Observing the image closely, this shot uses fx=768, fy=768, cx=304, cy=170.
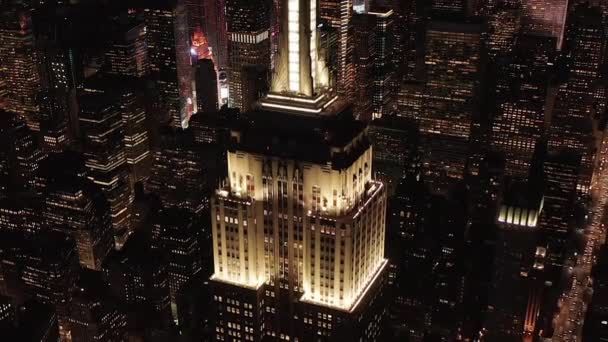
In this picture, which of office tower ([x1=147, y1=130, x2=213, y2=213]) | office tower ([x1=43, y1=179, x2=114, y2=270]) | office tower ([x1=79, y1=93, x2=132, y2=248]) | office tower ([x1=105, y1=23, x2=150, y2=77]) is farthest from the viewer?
office tower ([x1=105, y1=23, x2=150, y2=77])

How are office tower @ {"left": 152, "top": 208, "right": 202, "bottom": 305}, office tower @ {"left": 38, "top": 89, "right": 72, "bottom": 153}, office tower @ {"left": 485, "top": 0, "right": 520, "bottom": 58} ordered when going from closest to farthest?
office tower @ {"left": 152, "top": 208, "right": 202, "bottom": 305} < office tower @ {"left": 38, "top": 89, "right": 72, "bottom": 153} < office tower @ {"left": 485, "top": 0, "right": 520, "bottom": 58}

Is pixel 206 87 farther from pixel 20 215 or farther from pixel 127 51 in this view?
pixel 20 215

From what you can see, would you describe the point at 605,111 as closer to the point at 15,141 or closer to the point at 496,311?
the point at 496,311

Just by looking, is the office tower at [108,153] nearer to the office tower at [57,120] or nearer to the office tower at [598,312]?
the office tower at [57,120]

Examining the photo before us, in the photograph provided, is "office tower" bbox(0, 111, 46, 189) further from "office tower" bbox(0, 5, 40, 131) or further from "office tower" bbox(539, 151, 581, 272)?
"office tower" bbox(539, 151, 581, 272)

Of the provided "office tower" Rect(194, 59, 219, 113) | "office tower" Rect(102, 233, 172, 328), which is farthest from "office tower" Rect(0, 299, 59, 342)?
"office tower" Rect(194, 59, 219, 113)

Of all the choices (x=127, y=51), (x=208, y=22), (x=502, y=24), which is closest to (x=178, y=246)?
(x=127, y=51)

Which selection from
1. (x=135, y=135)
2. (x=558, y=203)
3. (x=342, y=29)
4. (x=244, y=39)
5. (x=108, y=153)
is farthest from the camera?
(x=244, y=39)
